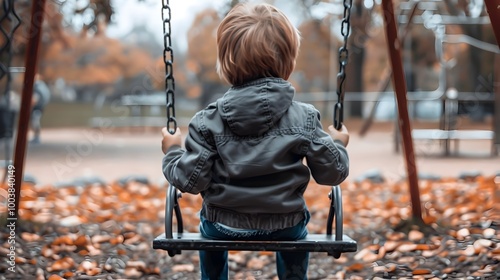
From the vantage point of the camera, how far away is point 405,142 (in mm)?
3893

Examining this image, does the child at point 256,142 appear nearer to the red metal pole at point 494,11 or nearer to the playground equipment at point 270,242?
the playground equipment at point 270,242

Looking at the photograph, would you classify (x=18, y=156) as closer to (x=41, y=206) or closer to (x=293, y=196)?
(x=41, y=206)

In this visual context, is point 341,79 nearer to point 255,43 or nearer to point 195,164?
point 255,43

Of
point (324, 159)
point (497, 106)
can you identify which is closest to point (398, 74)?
point (324, 159)

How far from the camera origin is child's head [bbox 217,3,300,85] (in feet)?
7.06

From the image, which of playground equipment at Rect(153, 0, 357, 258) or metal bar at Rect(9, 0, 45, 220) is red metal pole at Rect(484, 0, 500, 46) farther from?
metal bar at Rect(9, 0, 45, 220)

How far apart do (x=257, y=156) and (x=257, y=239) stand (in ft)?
1.02

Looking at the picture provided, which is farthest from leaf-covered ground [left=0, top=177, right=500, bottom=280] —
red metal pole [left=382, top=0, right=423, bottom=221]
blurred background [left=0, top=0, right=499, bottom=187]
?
blurred background [left=0, top=0, right=499, bottom=187]

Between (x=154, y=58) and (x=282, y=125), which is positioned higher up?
(x=154, y=58)

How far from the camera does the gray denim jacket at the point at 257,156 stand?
83.1 inches

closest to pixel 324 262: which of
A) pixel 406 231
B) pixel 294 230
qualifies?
pixel 406 231

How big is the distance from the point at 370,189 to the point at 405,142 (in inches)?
105

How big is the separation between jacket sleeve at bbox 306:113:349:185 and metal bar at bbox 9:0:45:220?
7.19 feet

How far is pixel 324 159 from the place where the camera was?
2.15 m
